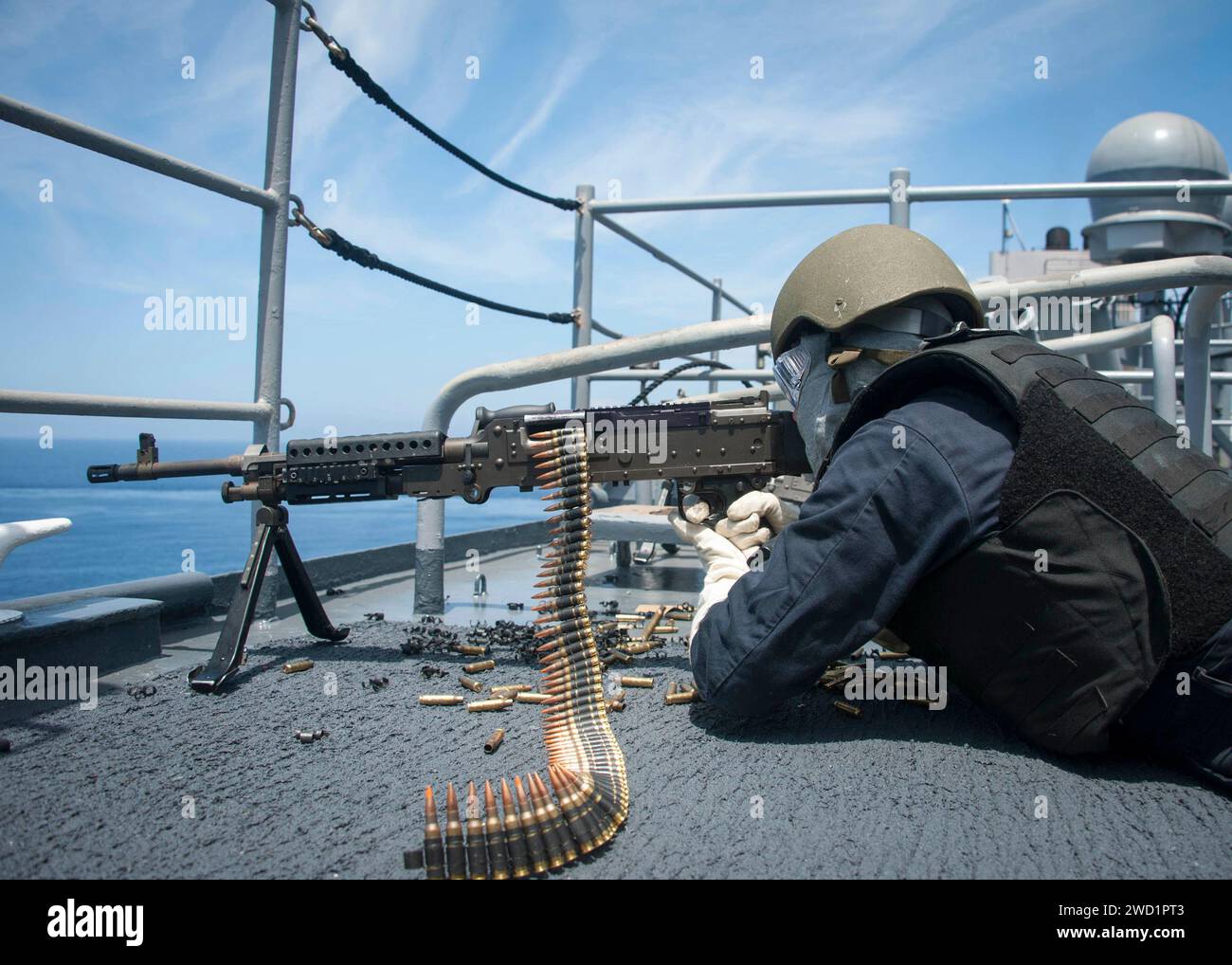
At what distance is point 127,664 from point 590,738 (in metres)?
1.76

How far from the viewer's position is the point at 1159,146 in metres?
11.3

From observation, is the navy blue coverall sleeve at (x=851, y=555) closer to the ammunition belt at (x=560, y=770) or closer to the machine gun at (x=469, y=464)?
the ammunition belt at (x=560, y=770)

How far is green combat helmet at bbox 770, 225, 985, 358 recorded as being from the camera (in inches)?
85.4

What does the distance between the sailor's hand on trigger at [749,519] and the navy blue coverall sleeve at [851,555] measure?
0.62 m

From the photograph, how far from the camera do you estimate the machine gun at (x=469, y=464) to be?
2744 mm

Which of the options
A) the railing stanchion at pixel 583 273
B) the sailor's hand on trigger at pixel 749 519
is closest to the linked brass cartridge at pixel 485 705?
the sailor's hand on trigger at pixel 749 519

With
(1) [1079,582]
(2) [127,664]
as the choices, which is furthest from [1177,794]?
(2) [127,664]

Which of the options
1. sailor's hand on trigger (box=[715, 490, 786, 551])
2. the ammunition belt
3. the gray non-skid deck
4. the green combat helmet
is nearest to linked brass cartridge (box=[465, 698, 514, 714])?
the gray non-skid deck

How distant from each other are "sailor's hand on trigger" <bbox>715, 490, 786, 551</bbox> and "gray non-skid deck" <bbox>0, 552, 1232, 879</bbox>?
1.60 feet

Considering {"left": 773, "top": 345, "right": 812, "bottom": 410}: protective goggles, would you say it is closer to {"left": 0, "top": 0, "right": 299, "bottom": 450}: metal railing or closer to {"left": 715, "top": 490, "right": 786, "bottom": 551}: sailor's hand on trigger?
{"left": 715, "top": 490, "right": 786, "bottom": 551}: sailor's hand on trigger

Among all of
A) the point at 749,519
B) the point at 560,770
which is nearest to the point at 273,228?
the point at 749,519

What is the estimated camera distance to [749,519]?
260 cm

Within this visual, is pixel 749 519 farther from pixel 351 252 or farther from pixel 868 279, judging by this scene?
pixel 351 252
